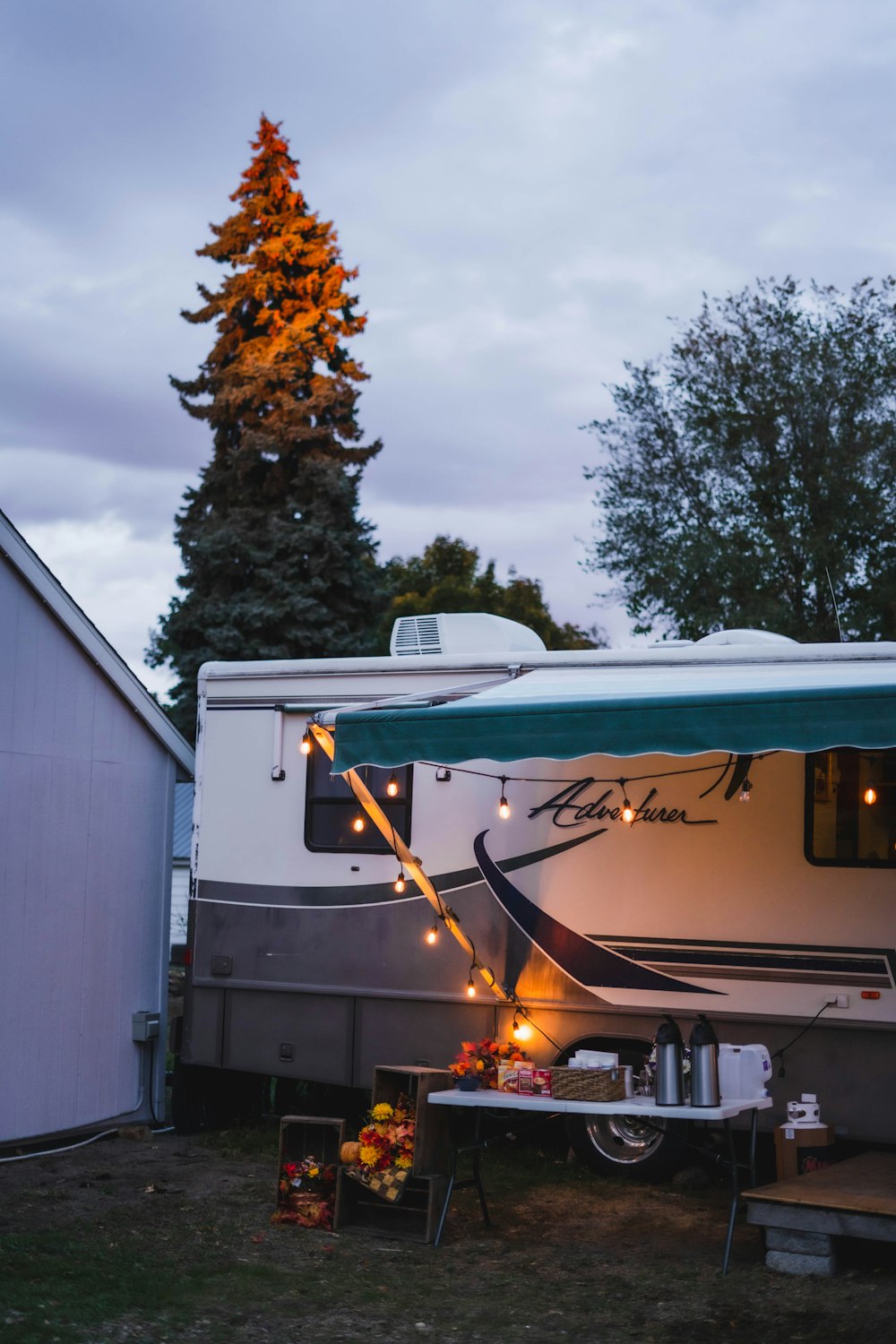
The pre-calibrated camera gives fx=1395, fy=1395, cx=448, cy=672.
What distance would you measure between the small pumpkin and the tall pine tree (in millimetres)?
19154

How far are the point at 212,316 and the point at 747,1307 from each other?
26.4 metres

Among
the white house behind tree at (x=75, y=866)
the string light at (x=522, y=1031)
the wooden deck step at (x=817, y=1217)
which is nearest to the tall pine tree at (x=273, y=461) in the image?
the white house behind tree at (x=75, y=866)

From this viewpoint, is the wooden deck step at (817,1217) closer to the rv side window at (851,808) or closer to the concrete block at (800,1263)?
the concrete block at (800,1263)

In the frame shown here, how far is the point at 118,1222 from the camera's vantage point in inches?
276

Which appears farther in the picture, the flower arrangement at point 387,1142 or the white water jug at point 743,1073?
the flower arrangement at point 387,1142

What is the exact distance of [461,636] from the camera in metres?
8.75

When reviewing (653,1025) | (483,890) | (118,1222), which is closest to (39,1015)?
(118,1222)

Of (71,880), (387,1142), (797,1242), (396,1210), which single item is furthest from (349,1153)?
(71,880)

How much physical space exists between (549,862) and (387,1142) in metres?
1.90

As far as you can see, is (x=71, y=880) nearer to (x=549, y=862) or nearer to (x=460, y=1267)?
(x=549, y=862)

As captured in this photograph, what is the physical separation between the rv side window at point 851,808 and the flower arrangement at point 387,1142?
98.3 inches

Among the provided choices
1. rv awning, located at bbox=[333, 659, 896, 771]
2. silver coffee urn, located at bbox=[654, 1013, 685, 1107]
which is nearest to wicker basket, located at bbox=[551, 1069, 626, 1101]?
silver coffee urn, located at bbox=[654, 1013, 685, 1107]

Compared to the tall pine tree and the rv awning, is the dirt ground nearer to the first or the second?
the rv awning

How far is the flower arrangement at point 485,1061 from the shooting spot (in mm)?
6941
